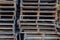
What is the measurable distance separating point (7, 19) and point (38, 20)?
0.66 m

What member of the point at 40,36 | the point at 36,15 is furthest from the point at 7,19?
the point at 40,36

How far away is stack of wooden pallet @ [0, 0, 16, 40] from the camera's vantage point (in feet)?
8.64

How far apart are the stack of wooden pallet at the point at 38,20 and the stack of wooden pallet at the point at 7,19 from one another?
7.5 inches

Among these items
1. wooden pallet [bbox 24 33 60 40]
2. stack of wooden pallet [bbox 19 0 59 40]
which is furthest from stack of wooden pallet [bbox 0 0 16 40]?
wooden pallet [bbox 24 33 60 40]

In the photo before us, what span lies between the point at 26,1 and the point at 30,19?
0.43 m

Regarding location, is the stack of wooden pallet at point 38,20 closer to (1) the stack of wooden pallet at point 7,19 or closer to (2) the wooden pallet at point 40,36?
(2) the wooden pallet at point 40,36

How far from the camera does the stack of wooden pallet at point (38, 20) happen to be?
2.64 metres

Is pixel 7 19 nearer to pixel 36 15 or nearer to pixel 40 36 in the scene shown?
pixel 36 15

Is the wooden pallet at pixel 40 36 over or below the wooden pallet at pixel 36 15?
below

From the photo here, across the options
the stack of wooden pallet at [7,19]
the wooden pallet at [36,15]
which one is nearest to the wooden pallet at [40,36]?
the wooden pallet at [36,15]

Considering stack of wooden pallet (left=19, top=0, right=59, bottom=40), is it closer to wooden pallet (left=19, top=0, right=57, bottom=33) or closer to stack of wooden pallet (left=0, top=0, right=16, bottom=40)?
wooden pallet (left=19, top=0, right=57, bottom=33)

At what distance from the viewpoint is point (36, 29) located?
2.72 meters

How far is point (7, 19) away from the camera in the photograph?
2648mm

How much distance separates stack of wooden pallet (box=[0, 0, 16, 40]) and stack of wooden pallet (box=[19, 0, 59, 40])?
19 centimetres
